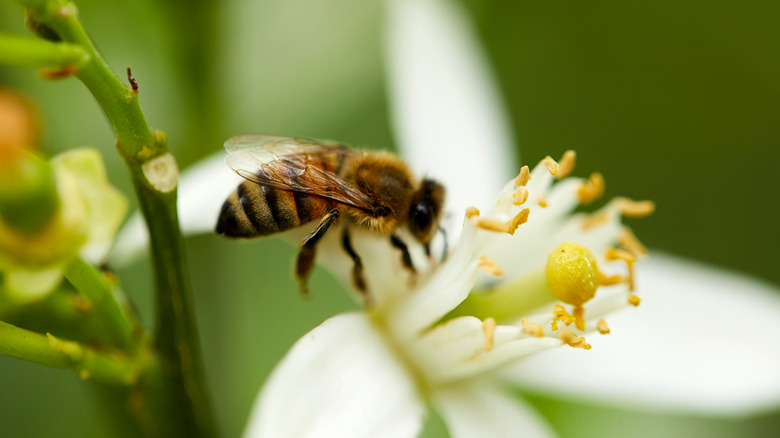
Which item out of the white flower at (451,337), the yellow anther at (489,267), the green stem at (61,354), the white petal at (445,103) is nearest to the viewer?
the green stem at (61,354)

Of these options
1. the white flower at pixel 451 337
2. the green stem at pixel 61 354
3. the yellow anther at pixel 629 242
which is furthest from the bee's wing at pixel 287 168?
the yellow anther at pixel 629 242

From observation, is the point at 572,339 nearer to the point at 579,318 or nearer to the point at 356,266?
the point at 579,318

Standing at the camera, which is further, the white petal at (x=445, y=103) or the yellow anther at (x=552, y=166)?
the white petal at (x=445, y=103)

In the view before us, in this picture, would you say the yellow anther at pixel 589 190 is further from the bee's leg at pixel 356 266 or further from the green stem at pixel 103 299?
the green stem at pixel 103 299

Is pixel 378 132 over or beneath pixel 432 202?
beneath

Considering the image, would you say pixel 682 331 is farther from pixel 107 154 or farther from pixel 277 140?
pixel 107 154

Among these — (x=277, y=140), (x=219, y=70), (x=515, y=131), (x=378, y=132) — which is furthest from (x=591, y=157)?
(x=277, y=140)
